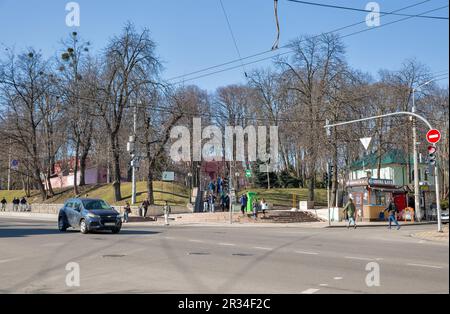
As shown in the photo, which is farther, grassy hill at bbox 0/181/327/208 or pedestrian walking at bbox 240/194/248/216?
grassy hill at bbox 0/181/327/208

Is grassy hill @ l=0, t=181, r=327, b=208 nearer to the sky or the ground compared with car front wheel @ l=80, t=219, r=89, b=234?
nearer to the sky

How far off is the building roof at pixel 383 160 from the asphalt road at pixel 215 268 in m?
36.8

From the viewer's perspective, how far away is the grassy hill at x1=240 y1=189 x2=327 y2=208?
50.6 m

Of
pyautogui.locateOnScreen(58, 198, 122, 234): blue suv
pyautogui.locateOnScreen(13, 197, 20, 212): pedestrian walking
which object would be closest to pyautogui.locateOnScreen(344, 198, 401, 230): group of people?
pyautogui.locateOnScreen(58, 198, 122, 234): blue suv

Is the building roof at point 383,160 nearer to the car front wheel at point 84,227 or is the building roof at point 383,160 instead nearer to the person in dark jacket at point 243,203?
the person in dark jacket at point 243,203

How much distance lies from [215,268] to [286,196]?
43.3 meters

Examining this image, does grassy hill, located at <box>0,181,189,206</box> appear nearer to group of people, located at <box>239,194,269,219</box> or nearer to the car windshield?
group of people, located at <box>239,194,269,219</box>

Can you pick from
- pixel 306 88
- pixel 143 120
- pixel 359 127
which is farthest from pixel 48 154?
pixel 359 127

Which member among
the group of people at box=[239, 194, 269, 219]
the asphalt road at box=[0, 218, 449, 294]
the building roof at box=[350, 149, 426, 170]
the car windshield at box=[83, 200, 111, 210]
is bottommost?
the asphalt road at box=[0, 218, 449, 294]

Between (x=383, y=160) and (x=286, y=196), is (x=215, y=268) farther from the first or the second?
(x=383, y=160)

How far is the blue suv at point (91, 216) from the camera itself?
21.9 metres

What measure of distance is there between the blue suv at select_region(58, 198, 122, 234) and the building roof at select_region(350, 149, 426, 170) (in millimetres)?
34228
